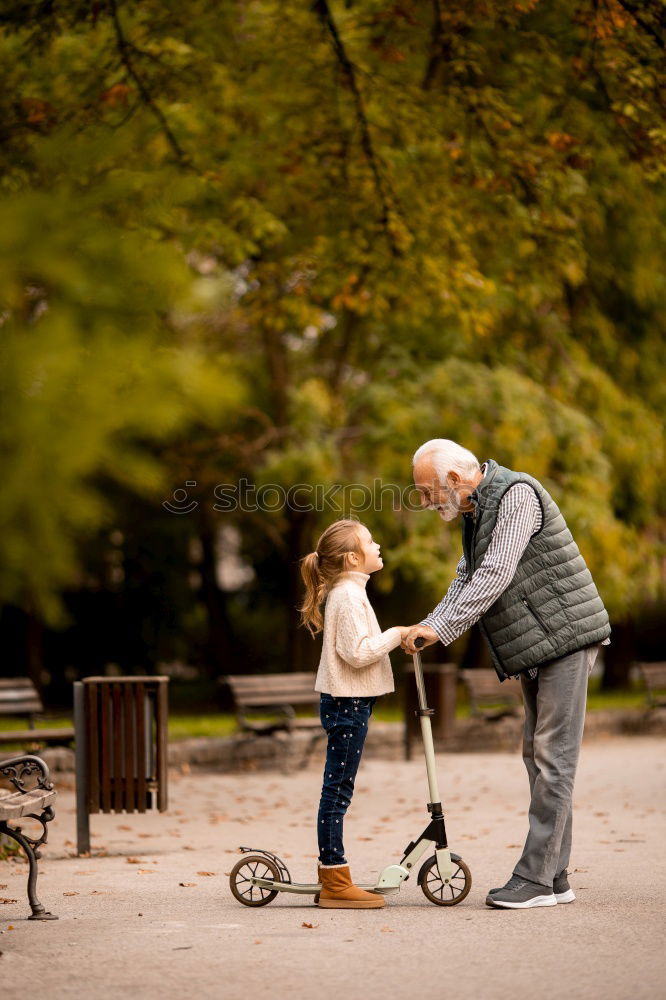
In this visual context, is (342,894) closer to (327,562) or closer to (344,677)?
(344,677)

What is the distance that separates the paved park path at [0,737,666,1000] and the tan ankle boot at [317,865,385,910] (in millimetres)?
56

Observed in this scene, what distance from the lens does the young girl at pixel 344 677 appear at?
18.7ft

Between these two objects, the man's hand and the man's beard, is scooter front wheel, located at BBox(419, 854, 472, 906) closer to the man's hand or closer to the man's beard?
the man's hand

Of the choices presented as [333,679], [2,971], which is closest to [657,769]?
[333,679]

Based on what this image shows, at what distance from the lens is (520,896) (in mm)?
5715

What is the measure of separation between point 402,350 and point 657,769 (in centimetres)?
642

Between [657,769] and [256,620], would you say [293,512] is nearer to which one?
[657,769]

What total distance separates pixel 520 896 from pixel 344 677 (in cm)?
115

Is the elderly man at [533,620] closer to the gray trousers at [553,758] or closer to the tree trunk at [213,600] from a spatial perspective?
the gray trousers at [553,758]

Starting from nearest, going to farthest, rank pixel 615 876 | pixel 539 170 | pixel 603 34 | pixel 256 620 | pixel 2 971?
pixel 2 971, pixel 615 876, pixel 603 34, pixel 539 170, pixel 256 620

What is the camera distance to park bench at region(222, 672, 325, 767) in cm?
1362

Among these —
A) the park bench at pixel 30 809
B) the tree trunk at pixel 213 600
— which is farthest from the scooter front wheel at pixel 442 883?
the tree trunk at pixel 213 600

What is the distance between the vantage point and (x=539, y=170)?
11.0 meters

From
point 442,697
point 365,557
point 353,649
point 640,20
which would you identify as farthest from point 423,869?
point 442,697
